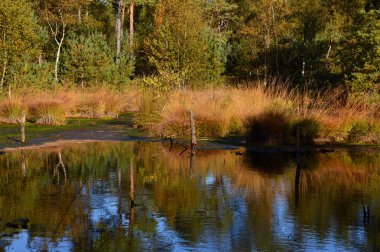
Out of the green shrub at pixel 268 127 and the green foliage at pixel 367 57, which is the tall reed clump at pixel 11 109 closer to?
the green shrub at pixel 268 127

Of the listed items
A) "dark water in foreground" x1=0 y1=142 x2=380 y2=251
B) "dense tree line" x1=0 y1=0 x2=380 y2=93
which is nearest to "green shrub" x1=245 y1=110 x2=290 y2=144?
"dark water in foreground" x1=0 y1=142 x2=380 y2=251

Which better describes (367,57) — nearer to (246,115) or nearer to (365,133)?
(365,133)

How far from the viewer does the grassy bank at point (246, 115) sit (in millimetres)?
20594

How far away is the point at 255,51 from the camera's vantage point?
4806 cm

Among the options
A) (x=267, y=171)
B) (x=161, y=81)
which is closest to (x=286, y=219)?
(x=267, y=171)

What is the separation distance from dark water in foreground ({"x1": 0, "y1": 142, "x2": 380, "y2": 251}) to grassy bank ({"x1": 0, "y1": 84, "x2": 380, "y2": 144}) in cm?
253

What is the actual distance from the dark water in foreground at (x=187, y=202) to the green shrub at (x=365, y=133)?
127 inches

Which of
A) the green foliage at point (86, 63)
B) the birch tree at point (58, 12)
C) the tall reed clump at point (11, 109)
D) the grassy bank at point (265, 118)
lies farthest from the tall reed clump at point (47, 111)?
the birch tree at point (58, 12)

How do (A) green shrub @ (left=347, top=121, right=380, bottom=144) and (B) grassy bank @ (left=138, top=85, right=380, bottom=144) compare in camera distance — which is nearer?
(B) grassy bank @ (left=138, top=85, right=380, bottom=144)

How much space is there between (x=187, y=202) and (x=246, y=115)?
1026 centimetres

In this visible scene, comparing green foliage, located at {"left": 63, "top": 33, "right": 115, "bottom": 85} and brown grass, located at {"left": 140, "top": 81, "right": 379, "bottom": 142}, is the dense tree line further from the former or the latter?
brown grass, located at {"left": 140, "top": 81, "right": 379, "bottom": 142}

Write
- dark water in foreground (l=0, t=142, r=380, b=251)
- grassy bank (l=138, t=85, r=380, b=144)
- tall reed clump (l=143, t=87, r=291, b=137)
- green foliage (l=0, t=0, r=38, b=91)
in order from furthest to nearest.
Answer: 1. green foliage (l=0, t=0, r=38, b=91)
2. tall reed clump (l=143, t=87, r=291, b=137)
3. grassy bank (l=138, t=85, r=380, b=144)
4. dark water in foreground (l=0, t=142, r=380, b=251)

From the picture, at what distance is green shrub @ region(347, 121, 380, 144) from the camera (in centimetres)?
2095

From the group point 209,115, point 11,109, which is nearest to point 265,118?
point 209,115
